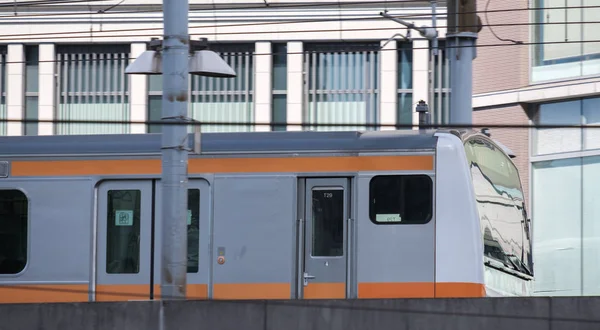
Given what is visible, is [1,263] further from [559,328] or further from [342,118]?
[342,118]

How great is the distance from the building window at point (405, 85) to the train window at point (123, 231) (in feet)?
44.4

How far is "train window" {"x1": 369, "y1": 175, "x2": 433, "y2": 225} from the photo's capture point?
14.1 meters

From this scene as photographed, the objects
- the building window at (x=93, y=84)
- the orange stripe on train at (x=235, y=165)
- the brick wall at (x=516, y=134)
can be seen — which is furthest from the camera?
the building window at (x=93, y=84)

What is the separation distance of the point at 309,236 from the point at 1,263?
14.3 feet

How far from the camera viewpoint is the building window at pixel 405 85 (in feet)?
89.9

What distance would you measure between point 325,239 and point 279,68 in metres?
14.1

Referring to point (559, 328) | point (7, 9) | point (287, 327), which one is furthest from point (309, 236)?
point (7, 9)

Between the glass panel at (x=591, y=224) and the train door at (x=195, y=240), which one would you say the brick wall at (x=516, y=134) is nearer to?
the glass panel at (x=591, y=224)

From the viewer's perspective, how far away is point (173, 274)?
13.1 metres

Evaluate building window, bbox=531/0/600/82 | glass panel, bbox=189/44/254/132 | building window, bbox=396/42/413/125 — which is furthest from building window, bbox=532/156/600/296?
glass panel, bbox=189/44/254/132

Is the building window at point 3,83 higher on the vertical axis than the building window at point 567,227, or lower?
higher

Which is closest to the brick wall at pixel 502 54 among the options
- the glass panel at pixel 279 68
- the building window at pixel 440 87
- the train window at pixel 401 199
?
the building window at pixel 440 87

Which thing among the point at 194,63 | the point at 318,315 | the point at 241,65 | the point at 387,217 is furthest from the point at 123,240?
the point at 241,65

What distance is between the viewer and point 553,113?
24.8 m
